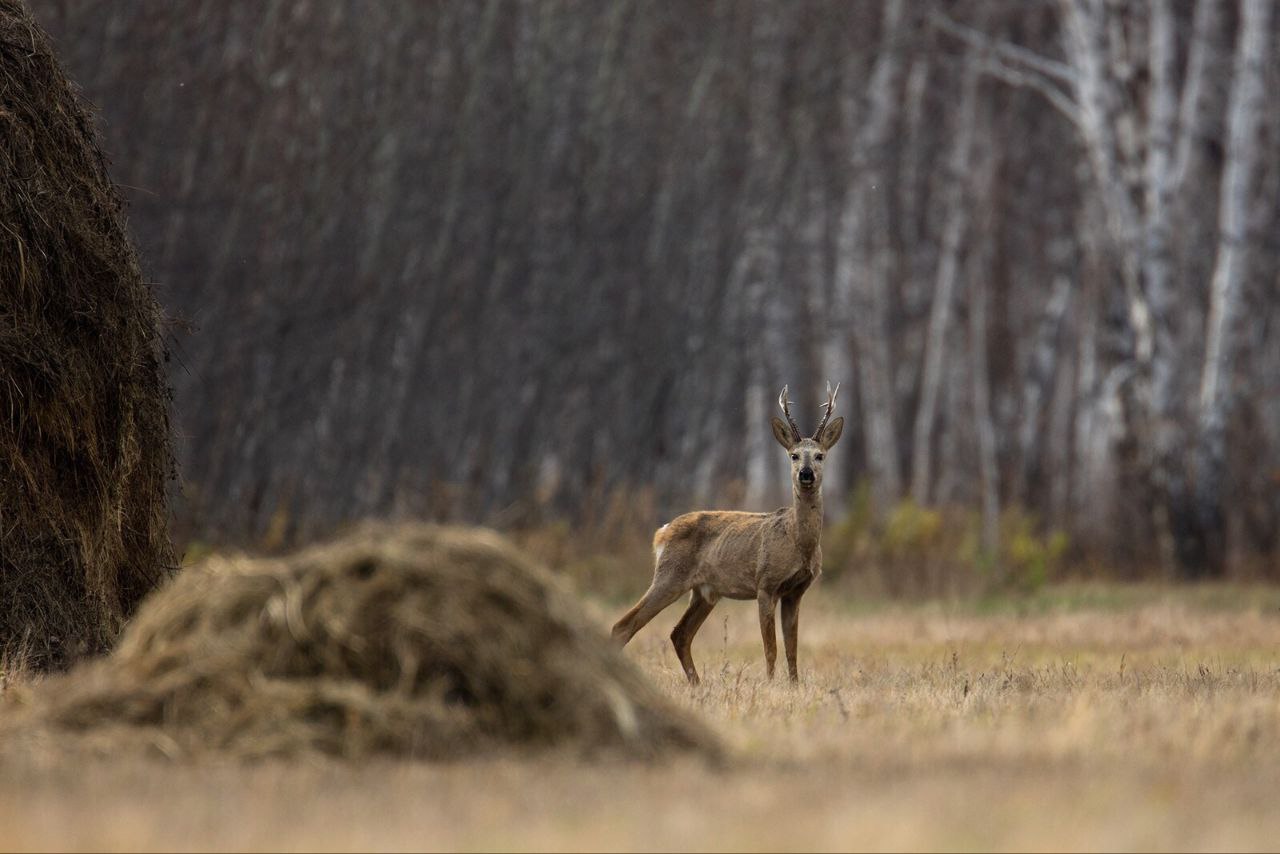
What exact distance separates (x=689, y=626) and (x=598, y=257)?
12409mm

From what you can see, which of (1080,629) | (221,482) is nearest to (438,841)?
(1080,629)

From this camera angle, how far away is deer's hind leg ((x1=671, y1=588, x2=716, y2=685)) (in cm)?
1230

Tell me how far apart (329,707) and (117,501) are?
418 centimetres

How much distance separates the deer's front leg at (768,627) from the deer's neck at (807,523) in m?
0.37

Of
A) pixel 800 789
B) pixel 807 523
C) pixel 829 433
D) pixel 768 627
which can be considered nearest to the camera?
pixel 800 789

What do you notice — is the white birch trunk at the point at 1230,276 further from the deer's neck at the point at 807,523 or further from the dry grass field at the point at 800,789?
the dry grass field at the point at 800,789

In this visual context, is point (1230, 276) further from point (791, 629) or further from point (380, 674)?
point (380, 674)

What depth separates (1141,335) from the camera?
2330 cm

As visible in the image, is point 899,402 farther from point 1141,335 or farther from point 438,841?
point 438,841

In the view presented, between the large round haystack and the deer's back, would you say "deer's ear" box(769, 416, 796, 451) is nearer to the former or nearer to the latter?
the deer's back

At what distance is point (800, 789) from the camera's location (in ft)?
21.6

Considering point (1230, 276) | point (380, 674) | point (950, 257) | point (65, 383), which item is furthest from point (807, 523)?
point (950, 257)

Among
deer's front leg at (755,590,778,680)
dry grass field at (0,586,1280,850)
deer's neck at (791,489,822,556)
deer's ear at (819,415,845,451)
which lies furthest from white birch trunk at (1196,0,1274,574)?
dry grass field at (0,586,1280,850)

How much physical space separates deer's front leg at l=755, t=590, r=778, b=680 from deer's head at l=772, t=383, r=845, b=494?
2.22 feet
